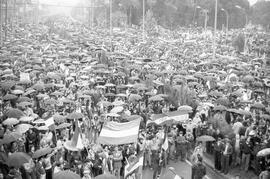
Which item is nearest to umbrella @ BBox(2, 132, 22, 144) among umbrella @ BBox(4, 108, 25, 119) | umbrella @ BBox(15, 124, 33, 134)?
umbrella @ BBox(15, 124, 33, 134)

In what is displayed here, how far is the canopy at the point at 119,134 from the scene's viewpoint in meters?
12.0

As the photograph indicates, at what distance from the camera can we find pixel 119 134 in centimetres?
1230

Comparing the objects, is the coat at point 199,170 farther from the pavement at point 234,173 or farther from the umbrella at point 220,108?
the umbrella at point 220,108

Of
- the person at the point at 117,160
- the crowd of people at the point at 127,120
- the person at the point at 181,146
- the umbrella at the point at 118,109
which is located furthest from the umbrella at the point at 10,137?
the person at the point at 181,146

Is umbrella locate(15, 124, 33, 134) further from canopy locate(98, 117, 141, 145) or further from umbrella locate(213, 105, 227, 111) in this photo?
umbrella locate(213, 105, 227, 111)

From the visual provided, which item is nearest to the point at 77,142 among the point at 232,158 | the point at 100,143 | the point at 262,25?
the point at 100,143

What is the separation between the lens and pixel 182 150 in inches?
541

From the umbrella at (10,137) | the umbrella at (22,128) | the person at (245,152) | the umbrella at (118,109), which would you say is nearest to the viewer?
the umbrella at (10,137)

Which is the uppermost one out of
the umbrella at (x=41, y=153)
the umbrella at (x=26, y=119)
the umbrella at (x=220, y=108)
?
the umbrella at (x=220, y=108)

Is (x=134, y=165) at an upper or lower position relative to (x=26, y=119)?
lower

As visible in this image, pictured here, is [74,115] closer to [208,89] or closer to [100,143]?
[100,143]

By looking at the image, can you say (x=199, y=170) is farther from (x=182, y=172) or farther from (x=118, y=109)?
(x=118, y=109)

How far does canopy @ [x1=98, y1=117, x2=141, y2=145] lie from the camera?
12.0 m

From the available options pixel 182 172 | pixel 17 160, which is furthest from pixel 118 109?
pixel 17 160
